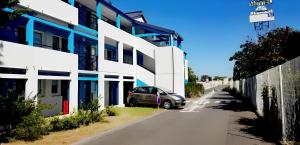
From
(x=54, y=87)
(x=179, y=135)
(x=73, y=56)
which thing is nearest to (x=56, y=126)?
(x=179, y=135)

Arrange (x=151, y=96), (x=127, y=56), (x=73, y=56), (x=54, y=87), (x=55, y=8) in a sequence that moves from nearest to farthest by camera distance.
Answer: (x=55, y=8), (x=73, y=56), (x=54, y=87), (x=151, y=96), (x=127, y=56)

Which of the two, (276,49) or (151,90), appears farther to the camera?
(151,90)

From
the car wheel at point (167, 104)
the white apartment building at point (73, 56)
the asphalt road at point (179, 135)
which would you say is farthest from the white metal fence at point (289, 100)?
the car wheel at point (167, 104)

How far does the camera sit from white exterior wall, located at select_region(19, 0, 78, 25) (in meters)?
14.6

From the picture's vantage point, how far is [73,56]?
17.8 meters

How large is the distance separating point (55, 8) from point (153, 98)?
1023 centimetres

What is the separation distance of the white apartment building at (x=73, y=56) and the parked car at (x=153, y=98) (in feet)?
5.44

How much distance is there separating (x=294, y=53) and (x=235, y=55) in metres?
35.7

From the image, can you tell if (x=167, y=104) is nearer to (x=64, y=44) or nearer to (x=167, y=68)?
(x=167, y=68)

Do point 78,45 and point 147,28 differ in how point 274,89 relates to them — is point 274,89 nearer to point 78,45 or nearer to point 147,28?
point 78,45

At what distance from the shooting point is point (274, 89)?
446 inches

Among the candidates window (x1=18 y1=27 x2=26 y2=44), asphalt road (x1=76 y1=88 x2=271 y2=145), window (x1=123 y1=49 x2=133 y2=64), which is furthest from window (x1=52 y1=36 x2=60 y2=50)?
window (x1=123 y1=49 x2=133 y2=64)

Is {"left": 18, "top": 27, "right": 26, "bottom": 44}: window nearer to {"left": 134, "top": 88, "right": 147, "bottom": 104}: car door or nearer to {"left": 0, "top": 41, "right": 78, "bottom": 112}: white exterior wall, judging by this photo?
{"left": 0, "top": 41, "right": 78, "bottom": 112}: white exterior wall

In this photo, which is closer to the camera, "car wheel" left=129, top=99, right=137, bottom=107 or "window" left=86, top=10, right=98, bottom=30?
"car wheel" left=129, top=99, right=137, bottom=107
